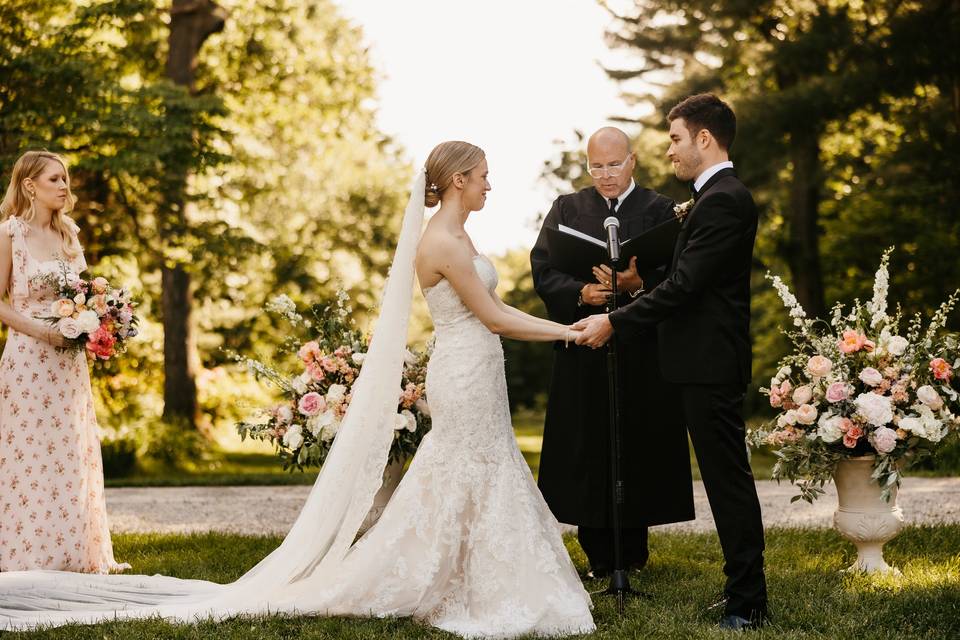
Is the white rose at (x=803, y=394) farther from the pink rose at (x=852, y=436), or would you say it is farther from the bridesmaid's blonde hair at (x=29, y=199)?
the bridesmaid's blonde hair at (x=29, y=199)

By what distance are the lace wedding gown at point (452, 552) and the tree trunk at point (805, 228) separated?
37.9 feet

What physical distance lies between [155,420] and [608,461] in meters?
10.5

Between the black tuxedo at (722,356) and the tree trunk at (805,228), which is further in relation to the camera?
the tree trunk at (805,228)

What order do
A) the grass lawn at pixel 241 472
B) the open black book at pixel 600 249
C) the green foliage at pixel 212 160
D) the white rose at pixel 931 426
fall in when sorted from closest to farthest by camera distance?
the open black book at pixel 600 249, the white rose at pixel 931 426, the grass lawn at pixel 241 472, the green foliage at pixel 212 160

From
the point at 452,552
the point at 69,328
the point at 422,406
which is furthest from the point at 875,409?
the point at 69,328

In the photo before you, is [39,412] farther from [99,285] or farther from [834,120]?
[834,120]

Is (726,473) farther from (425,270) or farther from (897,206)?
(897,206)

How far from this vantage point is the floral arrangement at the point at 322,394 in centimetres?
597

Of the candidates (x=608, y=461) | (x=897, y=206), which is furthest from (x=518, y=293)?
(x=608, y=461)

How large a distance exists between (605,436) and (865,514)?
60.2 inches

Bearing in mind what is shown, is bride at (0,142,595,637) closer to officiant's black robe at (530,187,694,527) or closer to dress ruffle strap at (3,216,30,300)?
officiant's black robe at (530,187,694,527)

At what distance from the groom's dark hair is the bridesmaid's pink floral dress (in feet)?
12.7

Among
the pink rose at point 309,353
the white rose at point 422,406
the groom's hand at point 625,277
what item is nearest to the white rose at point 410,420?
the white rose at point 422,406

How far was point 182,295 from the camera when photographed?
15266mm
